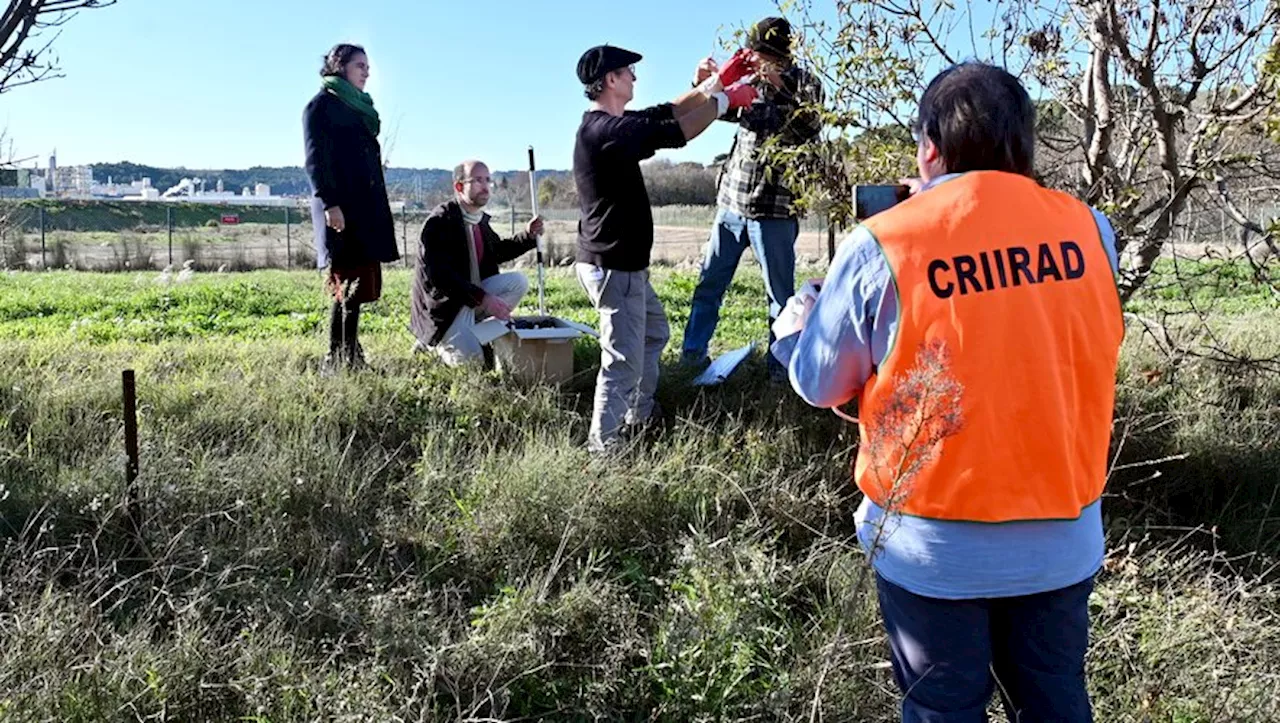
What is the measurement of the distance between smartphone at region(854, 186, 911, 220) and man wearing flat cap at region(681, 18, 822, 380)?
1.89 metres

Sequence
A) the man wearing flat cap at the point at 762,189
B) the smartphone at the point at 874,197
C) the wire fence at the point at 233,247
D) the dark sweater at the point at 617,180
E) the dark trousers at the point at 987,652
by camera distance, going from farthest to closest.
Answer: the wire fence at the point at 233,247
the man wearing flat cap at the point at 762,189
the dark sweater at the point at 617,180
the smartphone at the point at 874,197
the dark trousers at the point at 987,652

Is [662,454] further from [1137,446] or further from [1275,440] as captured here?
[1275,440]

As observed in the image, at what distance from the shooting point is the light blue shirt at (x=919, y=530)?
5.94ft

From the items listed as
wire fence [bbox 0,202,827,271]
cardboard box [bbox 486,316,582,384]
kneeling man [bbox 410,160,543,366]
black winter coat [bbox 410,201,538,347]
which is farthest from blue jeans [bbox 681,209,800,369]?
wire fence [bbox 0,202,827,271]

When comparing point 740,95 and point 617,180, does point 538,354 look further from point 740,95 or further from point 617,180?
point 740,95

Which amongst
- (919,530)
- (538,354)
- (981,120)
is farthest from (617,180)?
(919,530)

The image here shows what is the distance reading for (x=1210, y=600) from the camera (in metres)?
3.35

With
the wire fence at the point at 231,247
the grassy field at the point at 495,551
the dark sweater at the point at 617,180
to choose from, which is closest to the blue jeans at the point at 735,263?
the grassy field at the point at 495,551

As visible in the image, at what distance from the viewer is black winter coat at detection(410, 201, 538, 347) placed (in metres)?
5.36

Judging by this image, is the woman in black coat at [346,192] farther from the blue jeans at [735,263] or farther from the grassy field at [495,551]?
the blue jeans at [735,263]

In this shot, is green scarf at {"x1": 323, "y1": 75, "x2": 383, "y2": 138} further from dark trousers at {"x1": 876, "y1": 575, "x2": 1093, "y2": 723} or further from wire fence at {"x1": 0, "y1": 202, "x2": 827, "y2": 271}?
wire fence at {"x1": 0, "y1": 202, "x2": 827, "y2": 271}

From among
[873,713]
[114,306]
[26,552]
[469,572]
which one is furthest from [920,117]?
[114,306]

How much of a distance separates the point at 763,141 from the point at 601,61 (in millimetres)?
1018

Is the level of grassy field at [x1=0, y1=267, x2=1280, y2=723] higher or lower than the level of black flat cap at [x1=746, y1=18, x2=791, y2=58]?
lower
